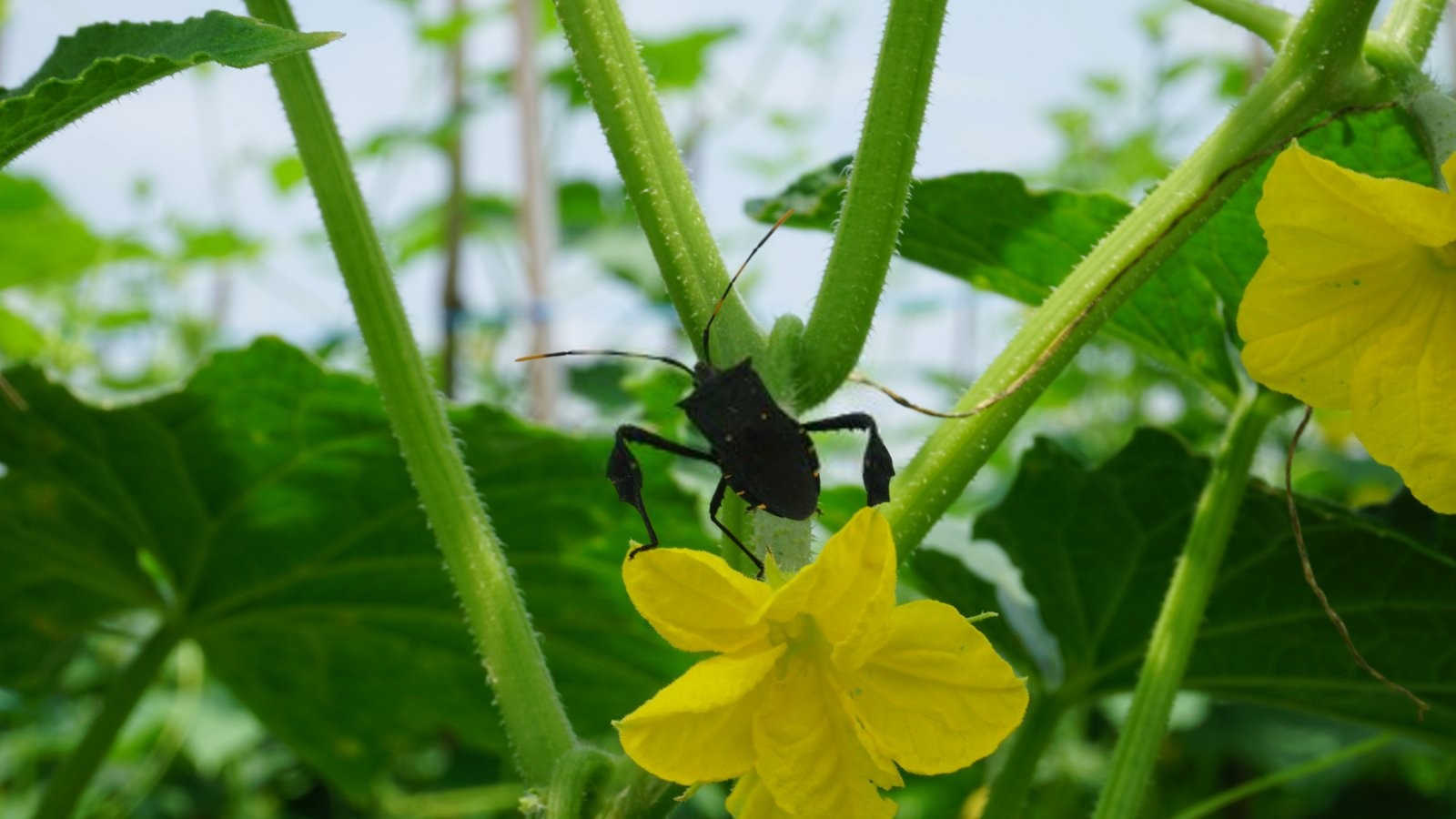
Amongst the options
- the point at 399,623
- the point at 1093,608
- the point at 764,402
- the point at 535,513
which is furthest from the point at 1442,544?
the point at 399,623

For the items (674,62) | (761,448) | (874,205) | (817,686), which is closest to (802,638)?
(817,686)

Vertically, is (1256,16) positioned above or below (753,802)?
above

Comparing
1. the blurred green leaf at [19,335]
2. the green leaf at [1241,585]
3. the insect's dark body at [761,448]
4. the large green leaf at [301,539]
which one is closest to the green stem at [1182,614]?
the green leaf at [1241,585]

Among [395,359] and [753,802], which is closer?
[753,802]

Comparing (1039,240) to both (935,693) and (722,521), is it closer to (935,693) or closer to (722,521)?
(722,521)

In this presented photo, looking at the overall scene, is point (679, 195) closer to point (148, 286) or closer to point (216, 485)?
point (216, 485)

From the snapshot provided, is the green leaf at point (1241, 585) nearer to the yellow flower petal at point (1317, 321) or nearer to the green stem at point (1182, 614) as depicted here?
the green stem at point (1182, 614)
